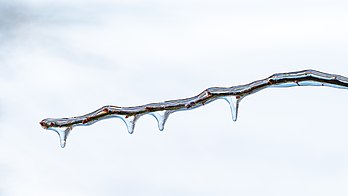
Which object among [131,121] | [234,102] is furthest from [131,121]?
[234,102]

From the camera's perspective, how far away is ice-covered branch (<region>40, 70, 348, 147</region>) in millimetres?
540

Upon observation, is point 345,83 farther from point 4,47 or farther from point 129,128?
point 4,47

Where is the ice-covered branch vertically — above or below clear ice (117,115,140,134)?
above

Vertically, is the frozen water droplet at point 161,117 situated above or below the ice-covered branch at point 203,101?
below

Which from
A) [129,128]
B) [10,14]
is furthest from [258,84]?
[10,14]

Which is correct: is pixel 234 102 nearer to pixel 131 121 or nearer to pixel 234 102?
pixel 234 102

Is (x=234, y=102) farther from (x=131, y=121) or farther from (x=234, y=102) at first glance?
(x=131, y=121)

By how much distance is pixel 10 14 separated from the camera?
1.03 meters

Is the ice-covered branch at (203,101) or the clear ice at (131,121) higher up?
the ice-covered branch at (203,101)

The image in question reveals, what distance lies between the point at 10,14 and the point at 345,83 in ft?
2.16

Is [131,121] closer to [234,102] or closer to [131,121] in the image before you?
[131,121]

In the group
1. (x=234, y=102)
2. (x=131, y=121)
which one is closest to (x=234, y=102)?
(x=234, y=102)

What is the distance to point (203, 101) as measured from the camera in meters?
0.57

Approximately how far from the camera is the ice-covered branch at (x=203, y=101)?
54 centimetres
